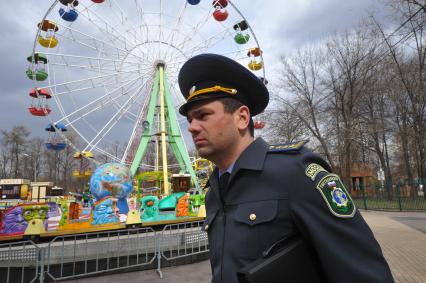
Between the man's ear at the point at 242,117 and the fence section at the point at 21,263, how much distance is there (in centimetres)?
619

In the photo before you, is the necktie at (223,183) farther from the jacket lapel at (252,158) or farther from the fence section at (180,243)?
the fence section at (180,243)

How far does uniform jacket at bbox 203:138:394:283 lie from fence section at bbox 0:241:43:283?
609cm

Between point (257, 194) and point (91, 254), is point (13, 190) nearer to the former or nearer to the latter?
point (91, 254)

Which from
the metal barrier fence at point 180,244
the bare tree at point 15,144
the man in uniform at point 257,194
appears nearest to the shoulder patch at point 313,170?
the man in uniform at point 257,194

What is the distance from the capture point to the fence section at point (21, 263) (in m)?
6.29

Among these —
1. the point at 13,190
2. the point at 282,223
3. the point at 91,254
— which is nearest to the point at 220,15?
the point at 91,254

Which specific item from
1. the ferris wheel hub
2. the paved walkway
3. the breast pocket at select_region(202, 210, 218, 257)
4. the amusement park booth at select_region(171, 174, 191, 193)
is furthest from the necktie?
the ferris wheel hub

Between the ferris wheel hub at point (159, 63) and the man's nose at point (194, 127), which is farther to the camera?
the ferris wheel hub at point (159, 63)

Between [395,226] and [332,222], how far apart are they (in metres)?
13.4

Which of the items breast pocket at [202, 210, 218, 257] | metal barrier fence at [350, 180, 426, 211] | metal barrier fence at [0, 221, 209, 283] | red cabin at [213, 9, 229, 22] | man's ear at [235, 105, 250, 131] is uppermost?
red cabin at [213, 9, 229, 22]

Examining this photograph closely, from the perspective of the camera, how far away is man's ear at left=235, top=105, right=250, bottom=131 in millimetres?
1646

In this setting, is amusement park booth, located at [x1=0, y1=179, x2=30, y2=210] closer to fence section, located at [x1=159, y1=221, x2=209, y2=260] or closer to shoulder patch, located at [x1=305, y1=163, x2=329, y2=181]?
fence section, located at [x1=159, y1=221, x2=209, y2=260]

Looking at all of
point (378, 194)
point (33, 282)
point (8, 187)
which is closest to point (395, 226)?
point (378, 194)

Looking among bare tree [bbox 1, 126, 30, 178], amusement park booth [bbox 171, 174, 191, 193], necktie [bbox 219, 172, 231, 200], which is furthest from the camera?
bare tree [bbox 1, 126, 30, 178]
